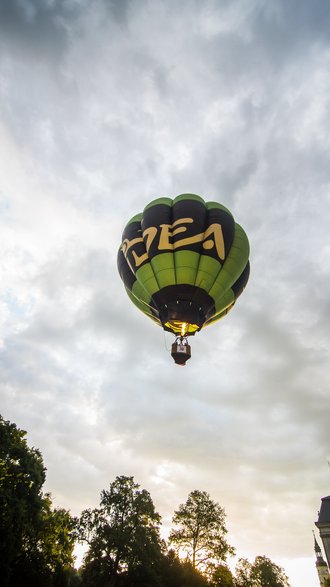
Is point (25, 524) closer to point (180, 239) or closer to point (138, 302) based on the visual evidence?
point (138, 302)

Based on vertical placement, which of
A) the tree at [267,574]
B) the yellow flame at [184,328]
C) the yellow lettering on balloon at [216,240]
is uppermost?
the yellow lettering on balloon at [216,240]

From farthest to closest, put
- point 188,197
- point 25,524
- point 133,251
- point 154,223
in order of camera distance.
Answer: point 25,524, point 188,197, point 133,251, point 154,223

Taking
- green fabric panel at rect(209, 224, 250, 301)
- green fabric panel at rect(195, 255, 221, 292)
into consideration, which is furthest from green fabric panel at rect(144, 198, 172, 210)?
green fabric panel at rect(209, 224, 250, 301)

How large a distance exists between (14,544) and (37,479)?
451 centimetres

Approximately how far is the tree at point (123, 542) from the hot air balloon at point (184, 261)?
89.9 ft

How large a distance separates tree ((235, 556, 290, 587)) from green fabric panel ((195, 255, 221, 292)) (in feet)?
179

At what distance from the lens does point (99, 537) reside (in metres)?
34.0

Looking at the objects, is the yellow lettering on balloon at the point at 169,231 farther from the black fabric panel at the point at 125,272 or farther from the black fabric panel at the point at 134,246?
the black fabric panel at the point at 125,272

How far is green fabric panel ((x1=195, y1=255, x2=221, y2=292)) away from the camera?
1662cm

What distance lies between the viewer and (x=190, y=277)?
16484mm

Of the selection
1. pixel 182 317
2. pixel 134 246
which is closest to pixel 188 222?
pixel 134 246

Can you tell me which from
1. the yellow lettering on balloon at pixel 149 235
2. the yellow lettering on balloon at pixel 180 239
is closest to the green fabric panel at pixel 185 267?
the yellow lettering on balloon at pixel 180 239

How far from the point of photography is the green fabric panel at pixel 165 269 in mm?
16516

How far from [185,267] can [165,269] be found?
981mm
